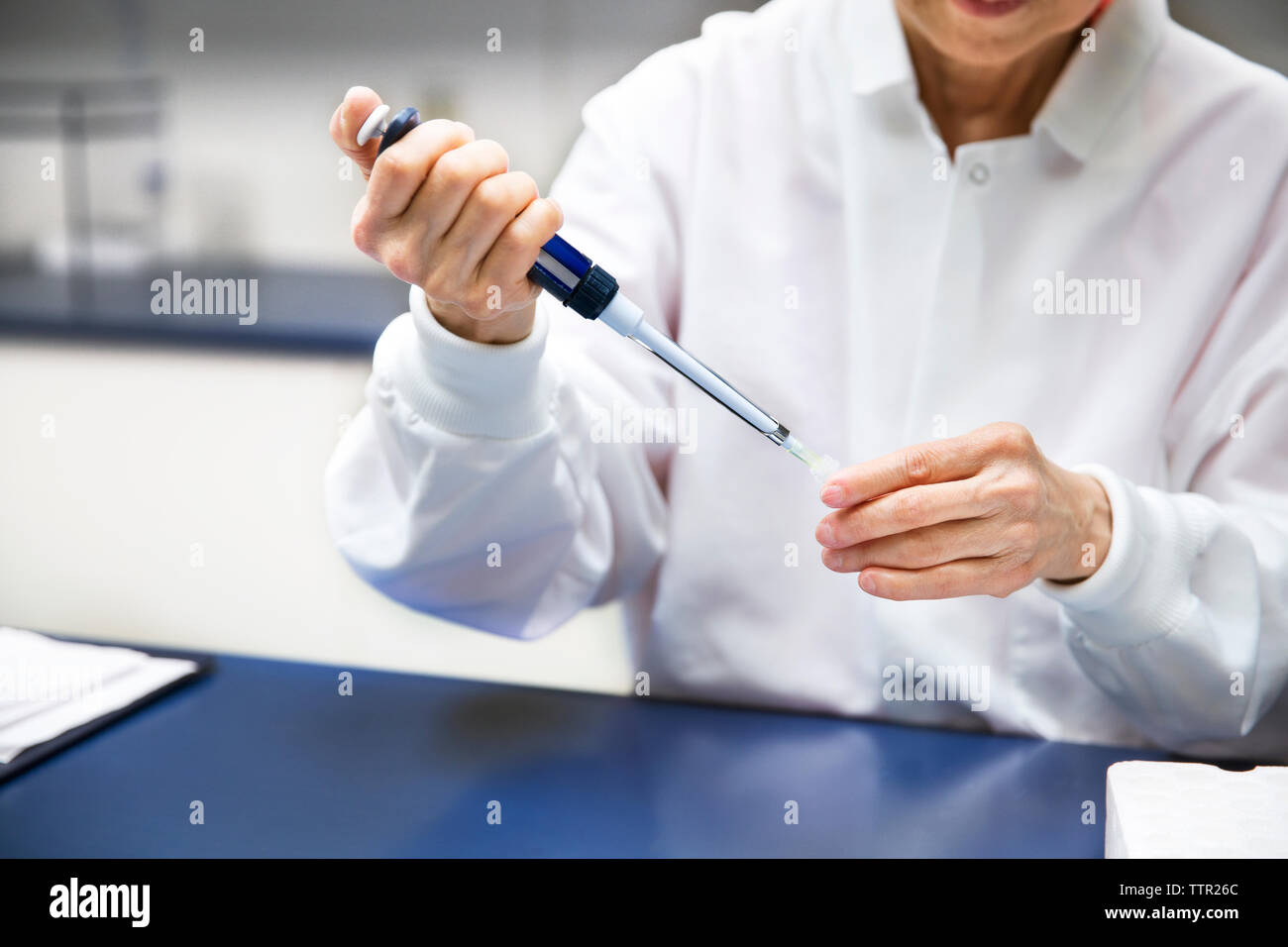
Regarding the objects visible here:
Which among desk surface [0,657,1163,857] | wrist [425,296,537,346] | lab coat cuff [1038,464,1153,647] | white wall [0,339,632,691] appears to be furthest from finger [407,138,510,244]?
white wall [0,339,632,691]

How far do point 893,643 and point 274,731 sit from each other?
19.6 inches

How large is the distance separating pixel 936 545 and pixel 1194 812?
201 mm

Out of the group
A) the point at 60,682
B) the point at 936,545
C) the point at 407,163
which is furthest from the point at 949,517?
the point at 60,682

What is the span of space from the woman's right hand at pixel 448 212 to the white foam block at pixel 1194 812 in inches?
18.0

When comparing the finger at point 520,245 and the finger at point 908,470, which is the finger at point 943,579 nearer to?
the finger at point 908,470

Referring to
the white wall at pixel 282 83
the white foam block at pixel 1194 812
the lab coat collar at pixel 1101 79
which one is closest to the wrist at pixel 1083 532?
the white foam block at pixel 1194 812

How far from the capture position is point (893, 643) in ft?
3.09

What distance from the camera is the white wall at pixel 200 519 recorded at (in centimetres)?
174

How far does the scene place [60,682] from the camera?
0.83 meters

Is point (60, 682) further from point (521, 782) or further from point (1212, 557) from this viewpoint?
point (1212, 557)

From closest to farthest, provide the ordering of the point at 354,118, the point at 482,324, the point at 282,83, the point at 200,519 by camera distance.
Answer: the point at 354,118
the point at 482,324
the point at 282,83
the point at 200,519

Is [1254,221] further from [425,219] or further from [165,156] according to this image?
[165,156]

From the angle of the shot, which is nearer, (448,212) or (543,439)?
(448,212)

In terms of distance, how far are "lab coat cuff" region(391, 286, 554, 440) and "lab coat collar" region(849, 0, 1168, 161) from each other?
38cm
